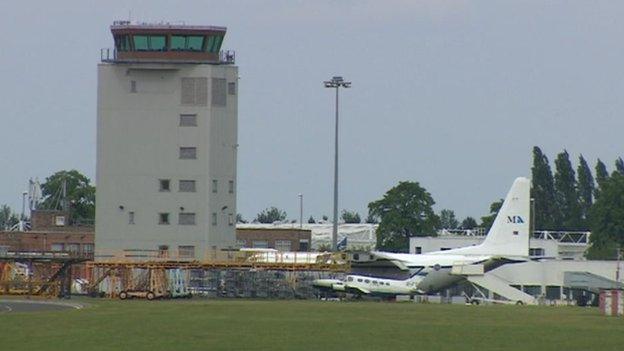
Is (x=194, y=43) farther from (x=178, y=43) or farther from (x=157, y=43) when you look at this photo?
(x=157, y=43)

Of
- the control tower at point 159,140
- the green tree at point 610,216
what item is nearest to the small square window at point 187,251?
the control tower at point 159,140

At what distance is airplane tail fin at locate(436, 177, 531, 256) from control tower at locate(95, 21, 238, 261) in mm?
21619

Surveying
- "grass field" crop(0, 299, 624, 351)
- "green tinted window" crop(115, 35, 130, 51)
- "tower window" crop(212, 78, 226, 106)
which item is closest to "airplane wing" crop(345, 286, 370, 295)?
"tower window" crop(212, 78, 226, 106)

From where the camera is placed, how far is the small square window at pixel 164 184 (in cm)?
12431

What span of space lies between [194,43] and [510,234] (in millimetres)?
28642

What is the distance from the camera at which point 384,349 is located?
53781 millimetres

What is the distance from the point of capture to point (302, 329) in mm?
65562

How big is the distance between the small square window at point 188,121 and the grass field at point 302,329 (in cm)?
3538

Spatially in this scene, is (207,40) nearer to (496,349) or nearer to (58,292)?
(58,292)

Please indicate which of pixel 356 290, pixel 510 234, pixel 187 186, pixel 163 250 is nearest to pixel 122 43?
pixel 187 186

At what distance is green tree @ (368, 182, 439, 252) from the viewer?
187m

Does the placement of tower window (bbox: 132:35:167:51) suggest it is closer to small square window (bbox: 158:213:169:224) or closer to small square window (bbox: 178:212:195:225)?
small square window (bbox: 158:213:169:224)

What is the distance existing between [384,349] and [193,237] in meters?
71.9

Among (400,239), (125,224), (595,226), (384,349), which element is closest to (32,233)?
(125,224)
